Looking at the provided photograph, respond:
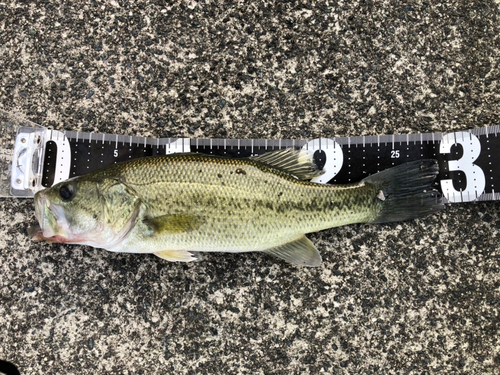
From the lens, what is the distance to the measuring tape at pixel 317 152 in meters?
2.51

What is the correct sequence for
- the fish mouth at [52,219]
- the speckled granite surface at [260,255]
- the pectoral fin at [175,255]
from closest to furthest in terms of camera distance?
the fish mouth at [52,219] → the pectoral fin at [175,255] → the speckled granite surface at [260,255]

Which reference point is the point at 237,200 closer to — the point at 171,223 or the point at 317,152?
the point at 171,223

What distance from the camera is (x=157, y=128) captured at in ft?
8.78

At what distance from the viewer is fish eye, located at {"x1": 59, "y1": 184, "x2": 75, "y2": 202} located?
2.17 meters

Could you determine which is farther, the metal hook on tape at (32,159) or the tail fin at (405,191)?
the metal hook on tape at (32,159)

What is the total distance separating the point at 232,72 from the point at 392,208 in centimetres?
150

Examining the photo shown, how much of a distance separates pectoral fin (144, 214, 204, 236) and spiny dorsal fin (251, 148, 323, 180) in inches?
22.3

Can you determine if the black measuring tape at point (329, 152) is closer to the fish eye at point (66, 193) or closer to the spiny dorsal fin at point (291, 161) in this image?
the spiny dorsal fin at point (291, 161)

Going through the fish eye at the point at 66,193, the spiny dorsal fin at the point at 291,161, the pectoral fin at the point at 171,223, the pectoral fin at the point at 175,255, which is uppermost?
the spiny dorsal fin at the point at 291,161

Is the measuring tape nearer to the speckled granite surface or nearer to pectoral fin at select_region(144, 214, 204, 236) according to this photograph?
the speckled granite surface

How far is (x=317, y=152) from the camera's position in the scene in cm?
259

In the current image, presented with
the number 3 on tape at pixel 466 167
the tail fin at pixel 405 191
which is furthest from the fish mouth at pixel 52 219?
the number 3 on tape at pixel 466 167

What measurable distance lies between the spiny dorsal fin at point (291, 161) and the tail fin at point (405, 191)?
0.38m

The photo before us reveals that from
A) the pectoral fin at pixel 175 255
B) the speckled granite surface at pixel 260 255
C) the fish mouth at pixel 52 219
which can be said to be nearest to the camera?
the fish mouth at pixel 52 219
